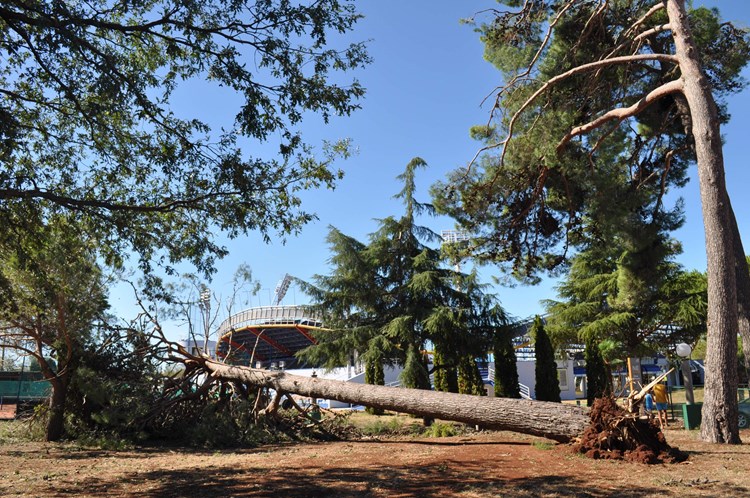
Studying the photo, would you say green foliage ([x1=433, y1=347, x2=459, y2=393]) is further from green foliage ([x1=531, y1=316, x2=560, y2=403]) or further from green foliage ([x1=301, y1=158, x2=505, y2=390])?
green foliage ([x1=531, y1=316, x2=560, y2=403])

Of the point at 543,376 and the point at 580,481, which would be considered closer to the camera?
the point at 580,481

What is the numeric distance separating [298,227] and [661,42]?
9589mm

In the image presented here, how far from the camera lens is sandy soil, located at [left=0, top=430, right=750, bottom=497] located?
20.4 ft

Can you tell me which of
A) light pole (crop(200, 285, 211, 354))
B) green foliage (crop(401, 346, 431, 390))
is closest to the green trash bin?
green foliage (crop(401, 346, 431, 390))

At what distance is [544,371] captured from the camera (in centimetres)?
1873

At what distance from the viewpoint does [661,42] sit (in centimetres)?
1237

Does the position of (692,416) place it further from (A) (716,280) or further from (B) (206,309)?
(B) (206,309)

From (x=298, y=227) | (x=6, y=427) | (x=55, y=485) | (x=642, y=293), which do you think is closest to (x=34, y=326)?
(x=6, y=427)

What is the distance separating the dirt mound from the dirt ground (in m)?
0.24

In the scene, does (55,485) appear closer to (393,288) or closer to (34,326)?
(34,326)

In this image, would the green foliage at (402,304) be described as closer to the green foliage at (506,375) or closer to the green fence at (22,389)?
the green foliage at (506,375)

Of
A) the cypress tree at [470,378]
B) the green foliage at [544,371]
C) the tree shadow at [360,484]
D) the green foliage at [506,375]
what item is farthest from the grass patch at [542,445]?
the green foliage at [544,371]

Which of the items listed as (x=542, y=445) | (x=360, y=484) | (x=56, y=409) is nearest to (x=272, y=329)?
(x=56, y=409)

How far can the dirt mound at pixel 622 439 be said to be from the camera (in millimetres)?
7812
